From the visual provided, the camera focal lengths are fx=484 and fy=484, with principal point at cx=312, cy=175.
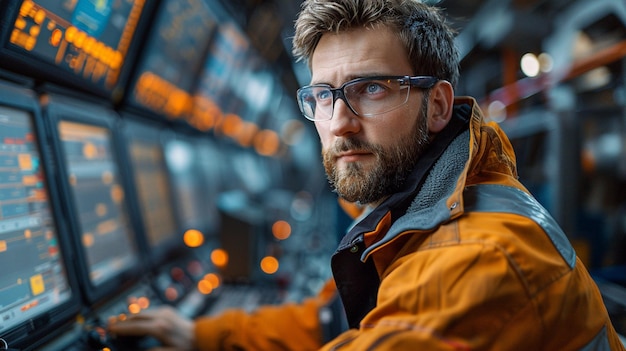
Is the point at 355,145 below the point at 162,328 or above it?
above

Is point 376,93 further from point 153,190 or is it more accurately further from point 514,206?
point 153,190

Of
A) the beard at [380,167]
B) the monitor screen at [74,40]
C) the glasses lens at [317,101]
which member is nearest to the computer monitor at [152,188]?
the monitor screen at [74,40]

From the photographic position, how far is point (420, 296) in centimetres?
93

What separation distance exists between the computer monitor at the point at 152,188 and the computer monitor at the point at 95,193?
14cm

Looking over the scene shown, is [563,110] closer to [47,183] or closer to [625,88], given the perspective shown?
[625,88]

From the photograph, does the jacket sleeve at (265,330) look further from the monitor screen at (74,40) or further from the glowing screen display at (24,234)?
the monitor screen at (74,40)

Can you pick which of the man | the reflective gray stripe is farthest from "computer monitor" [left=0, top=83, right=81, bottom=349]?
the reflective gray stripe

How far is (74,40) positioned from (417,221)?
4.85ft

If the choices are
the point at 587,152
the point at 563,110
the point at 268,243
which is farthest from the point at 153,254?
the point at 587,152

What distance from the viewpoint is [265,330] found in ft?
5.77

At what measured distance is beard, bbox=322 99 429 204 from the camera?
1.31 m

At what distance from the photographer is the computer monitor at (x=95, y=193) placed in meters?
1.74

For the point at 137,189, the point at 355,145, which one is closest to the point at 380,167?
the point at 355,145

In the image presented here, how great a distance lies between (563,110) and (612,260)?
1.17 m
